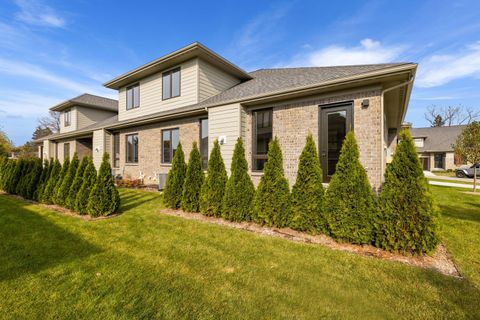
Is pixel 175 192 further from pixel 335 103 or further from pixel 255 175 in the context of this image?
pixel 335 103

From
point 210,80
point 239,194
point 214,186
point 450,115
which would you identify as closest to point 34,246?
point 214,186

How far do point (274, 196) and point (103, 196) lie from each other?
463 centimetres

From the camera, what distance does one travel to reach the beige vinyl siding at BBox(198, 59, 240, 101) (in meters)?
9.75

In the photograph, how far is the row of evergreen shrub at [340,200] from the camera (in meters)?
3.63

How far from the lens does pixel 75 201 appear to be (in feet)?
19.6

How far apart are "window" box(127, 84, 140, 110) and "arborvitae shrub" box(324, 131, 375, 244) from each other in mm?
11474

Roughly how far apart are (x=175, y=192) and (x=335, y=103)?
17.5 ft

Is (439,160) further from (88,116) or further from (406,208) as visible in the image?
(88,116)

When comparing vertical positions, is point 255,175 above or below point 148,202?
above

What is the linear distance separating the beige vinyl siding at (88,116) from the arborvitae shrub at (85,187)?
14.3m

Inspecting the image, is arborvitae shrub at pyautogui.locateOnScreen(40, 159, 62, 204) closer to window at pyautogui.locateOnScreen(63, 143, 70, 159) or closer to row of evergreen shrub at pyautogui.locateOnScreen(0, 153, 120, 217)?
row of evergreen shrub at pyautogui.locateOnScreen(0, 153, 120, 217)

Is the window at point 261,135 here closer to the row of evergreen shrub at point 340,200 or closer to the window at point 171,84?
the row of evergreen shrub at point 340,200

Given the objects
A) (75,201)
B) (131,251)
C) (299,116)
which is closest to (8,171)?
(75,201)

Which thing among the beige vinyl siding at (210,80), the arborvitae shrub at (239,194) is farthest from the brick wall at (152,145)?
the arborvitae shrub at (239,194)
